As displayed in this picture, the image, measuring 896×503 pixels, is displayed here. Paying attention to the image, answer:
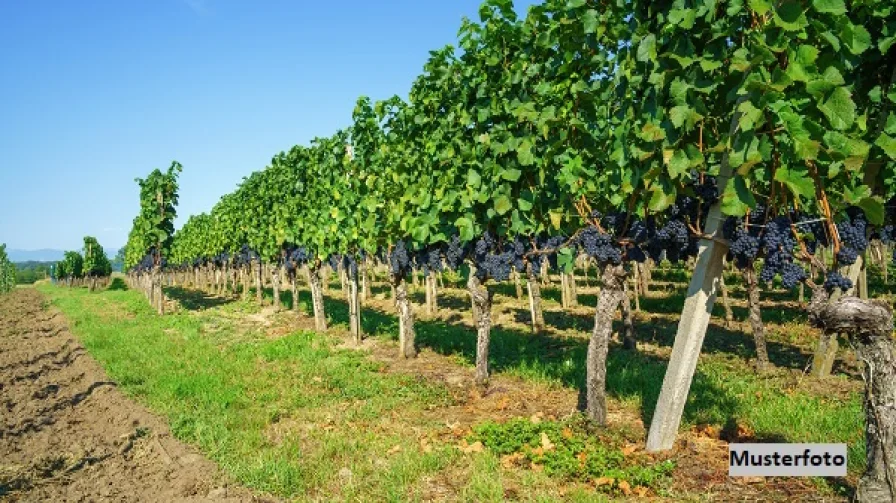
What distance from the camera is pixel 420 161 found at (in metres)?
13.1

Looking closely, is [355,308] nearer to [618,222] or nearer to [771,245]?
[618,222]

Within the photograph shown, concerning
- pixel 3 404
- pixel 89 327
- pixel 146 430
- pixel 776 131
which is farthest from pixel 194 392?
pixel 89 327

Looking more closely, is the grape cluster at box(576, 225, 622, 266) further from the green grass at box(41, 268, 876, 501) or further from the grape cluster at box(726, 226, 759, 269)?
the green grass at box(41, 268, 876, 501)

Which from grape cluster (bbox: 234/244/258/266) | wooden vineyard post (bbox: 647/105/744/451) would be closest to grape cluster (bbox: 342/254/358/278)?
wooden vineyard post (bbox: 647/105/744/451)

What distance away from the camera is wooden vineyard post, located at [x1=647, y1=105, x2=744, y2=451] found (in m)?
6.20

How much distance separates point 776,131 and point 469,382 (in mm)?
7893

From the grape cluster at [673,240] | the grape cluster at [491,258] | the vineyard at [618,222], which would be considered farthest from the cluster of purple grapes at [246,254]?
the grape cluster at [673,240]

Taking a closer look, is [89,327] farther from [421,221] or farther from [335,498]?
[335,498]

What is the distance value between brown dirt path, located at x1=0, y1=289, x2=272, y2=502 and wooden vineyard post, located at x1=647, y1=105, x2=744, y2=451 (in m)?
4.77

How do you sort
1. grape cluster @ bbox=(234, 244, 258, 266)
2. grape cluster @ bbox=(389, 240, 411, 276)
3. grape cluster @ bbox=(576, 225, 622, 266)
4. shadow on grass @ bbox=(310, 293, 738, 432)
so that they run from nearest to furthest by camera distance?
grape cluster @ bbox=(576, 225, 622, 266), shadow on grass @ bbox=(310, 293, 738, 432), grape cluster @ bbox=(389, 240, 411, 276), grape cluster @ bbox=(234, 244, 258, 266)

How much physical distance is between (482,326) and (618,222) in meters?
4.16

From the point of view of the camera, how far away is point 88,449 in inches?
344

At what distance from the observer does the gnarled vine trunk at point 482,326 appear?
11.1 meters

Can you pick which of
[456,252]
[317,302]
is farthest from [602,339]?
[317,302]
